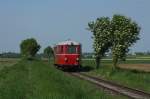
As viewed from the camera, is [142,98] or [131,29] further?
[131,29]

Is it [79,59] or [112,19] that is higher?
[112,19]

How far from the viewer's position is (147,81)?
108 feet

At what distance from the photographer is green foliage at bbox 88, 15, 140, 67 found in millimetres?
51625

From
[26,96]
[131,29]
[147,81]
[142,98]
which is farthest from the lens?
[131,29]

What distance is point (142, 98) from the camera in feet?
75.2

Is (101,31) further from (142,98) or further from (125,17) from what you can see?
(142,98)

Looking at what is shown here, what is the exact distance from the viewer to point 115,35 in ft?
173

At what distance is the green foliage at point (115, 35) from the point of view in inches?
2032

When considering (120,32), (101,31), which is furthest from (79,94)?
(101,31)

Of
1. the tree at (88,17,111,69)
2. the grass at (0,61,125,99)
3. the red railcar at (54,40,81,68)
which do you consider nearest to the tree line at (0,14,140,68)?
the tree at (88,17,111,69)

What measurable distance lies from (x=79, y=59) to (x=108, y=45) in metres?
4.67

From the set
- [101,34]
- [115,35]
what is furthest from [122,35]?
[101,34]

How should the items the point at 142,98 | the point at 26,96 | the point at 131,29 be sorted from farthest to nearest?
the point at 131,29
the point at 142,98
the point at 26,96

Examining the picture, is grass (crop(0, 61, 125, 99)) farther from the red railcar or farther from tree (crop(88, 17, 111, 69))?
tree (crop(88, 17, 111, 69))
